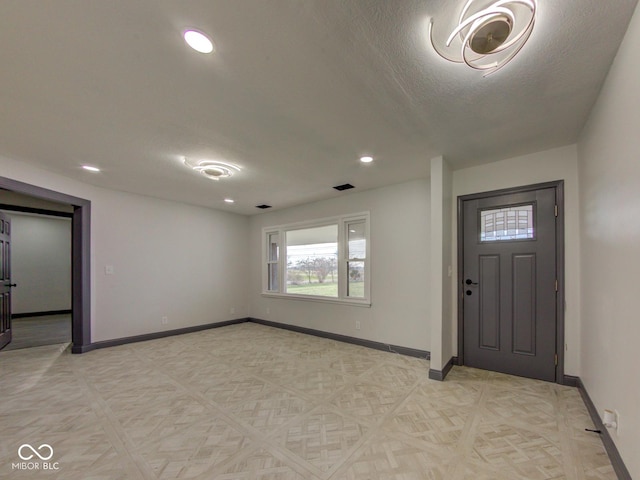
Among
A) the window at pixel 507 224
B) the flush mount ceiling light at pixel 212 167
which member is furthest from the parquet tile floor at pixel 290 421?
the flush mount ceiling light at pixel 212 167

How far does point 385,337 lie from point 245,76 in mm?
3784

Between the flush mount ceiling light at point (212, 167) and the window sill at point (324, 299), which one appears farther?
the window sill at point (324, 299)

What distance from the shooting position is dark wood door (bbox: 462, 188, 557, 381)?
9.80 feet

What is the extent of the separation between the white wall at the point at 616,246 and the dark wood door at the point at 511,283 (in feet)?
1.66

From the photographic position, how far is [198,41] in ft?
4.98

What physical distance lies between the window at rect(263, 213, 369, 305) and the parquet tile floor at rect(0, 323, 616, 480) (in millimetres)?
1375

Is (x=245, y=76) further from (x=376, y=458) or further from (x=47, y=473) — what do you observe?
(x=47, y=473)

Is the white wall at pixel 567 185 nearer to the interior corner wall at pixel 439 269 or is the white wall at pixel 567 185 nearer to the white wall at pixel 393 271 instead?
the interior corner wall at pixel 439 269

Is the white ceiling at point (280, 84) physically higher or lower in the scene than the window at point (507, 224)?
higher

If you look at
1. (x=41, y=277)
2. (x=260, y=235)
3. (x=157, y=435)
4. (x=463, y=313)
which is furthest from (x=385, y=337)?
(x=41, y=277)

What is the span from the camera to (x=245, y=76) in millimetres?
1798

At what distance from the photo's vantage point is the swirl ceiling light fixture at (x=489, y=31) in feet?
4.19

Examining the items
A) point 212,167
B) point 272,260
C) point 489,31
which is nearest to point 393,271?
point 212,167

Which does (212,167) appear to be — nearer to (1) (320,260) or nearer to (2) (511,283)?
(1) (320,260)
